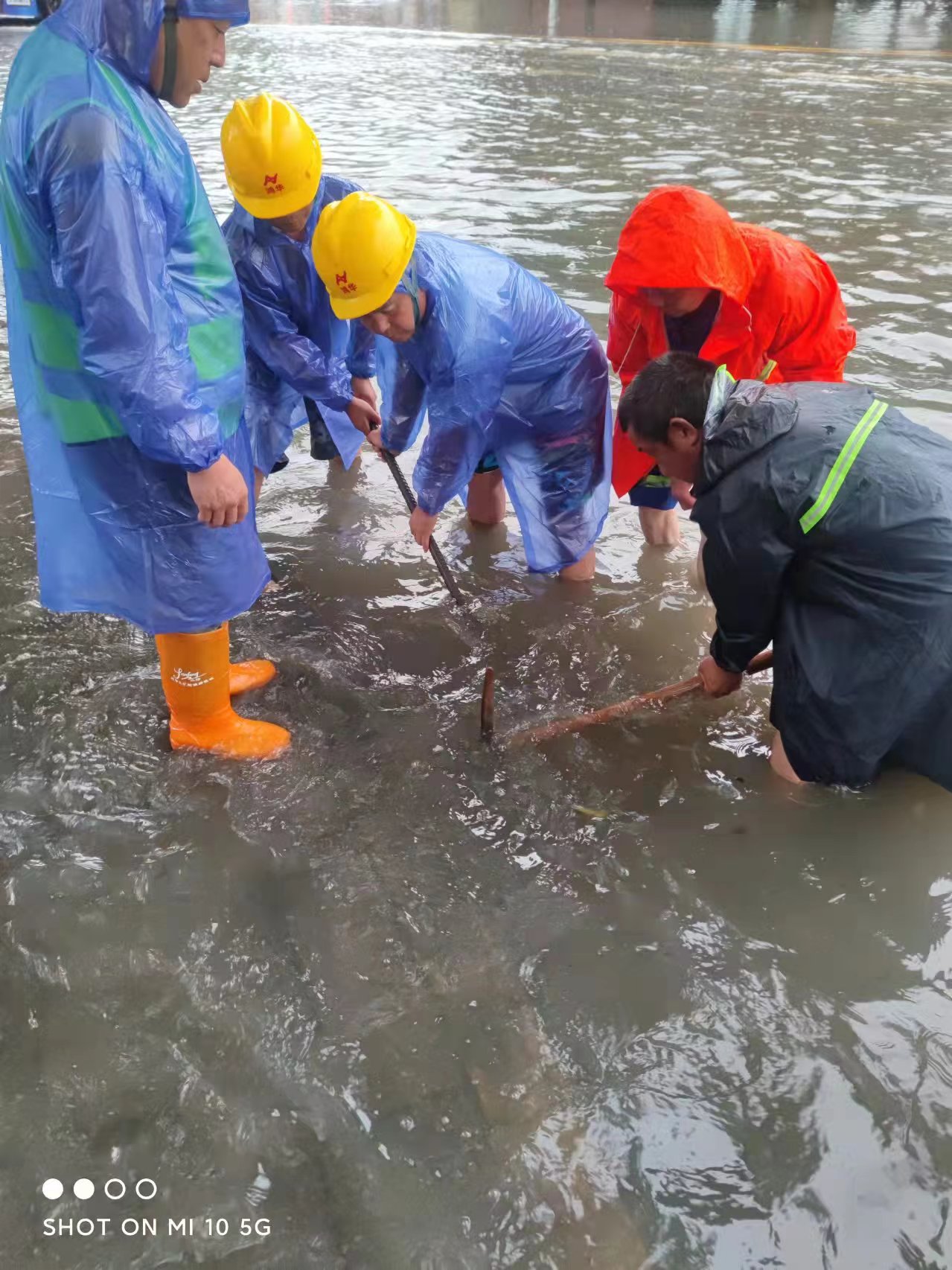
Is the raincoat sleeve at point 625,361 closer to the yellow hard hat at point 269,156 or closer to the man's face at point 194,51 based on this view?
the yellow hard hat at point 269,156

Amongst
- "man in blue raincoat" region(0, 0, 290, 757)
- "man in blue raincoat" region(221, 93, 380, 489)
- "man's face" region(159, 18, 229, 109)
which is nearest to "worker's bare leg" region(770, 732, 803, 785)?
"man in blue raincoat" region(0, 0, 290, 757)

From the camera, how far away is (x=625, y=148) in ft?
31.0

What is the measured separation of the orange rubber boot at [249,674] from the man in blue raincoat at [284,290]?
32.1 inches

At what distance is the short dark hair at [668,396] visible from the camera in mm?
2201

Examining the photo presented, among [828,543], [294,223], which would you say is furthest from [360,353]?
[828,543]

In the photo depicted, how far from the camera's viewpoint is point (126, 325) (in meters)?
1.72

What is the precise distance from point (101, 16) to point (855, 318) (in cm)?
478

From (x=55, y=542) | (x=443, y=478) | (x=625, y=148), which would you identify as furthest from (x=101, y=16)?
(x=625, y=148)

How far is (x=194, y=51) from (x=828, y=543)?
5.52 ft

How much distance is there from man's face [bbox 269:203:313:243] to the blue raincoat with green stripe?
56.8 inches

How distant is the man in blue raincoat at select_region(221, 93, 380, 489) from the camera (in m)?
2.68

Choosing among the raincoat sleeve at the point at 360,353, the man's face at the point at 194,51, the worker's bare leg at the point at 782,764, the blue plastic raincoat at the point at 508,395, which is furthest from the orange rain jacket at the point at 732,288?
the man's face at the point at 194,51

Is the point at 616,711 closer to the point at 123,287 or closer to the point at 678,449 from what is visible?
the point at 678,449

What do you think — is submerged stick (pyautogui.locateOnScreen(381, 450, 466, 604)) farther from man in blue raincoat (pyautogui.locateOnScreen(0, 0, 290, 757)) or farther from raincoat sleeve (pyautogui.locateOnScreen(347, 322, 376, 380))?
man in blue raincoat (pyautogui.locateOnScreen(0, 0, 290, 757))
